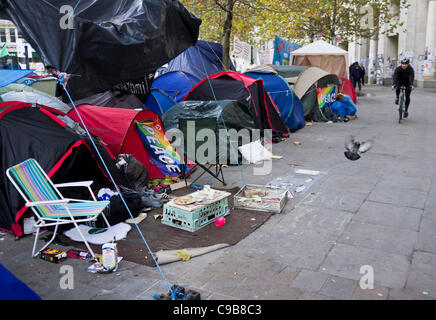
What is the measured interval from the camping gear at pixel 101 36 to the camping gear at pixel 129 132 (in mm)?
1734

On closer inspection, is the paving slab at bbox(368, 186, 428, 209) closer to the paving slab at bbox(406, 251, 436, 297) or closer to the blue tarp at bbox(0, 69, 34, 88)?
the paving slab at bbox(406, 251, 436, 297)

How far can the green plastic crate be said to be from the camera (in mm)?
4676

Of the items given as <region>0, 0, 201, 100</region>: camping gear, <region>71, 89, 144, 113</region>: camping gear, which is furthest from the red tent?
<region>0, 0, 201, 100</region>: camping gear

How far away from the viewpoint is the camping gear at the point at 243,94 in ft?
30.1

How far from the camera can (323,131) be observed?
11031mm

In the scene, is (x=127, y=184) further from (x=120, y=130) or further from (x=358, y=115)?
(x=358, y=115)

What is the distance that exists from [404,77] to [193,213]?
29.6ft

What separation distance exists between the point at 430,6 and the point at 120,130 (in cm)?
2249

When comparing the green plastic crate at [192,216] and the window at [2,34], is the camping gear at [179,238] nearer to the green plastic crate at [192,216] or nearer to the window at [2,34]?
the green plastic crate at [192,216]

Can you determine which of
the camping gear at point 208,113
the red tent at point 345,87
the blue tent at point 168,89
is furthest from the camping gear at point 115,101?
the red tent at point 345,87

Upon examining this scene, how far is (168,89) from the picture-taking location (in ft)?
35.4

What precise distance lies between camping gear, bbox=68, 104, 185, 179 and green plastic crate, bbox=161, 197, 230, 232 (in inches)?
76.9

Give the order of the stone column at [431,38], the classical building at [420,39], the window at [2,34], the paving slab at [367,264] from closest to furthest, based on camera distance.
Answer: the paving slab at [367,264]
the stone column at [431,38]
the classical building at [420,39]
the window at [2,34]
